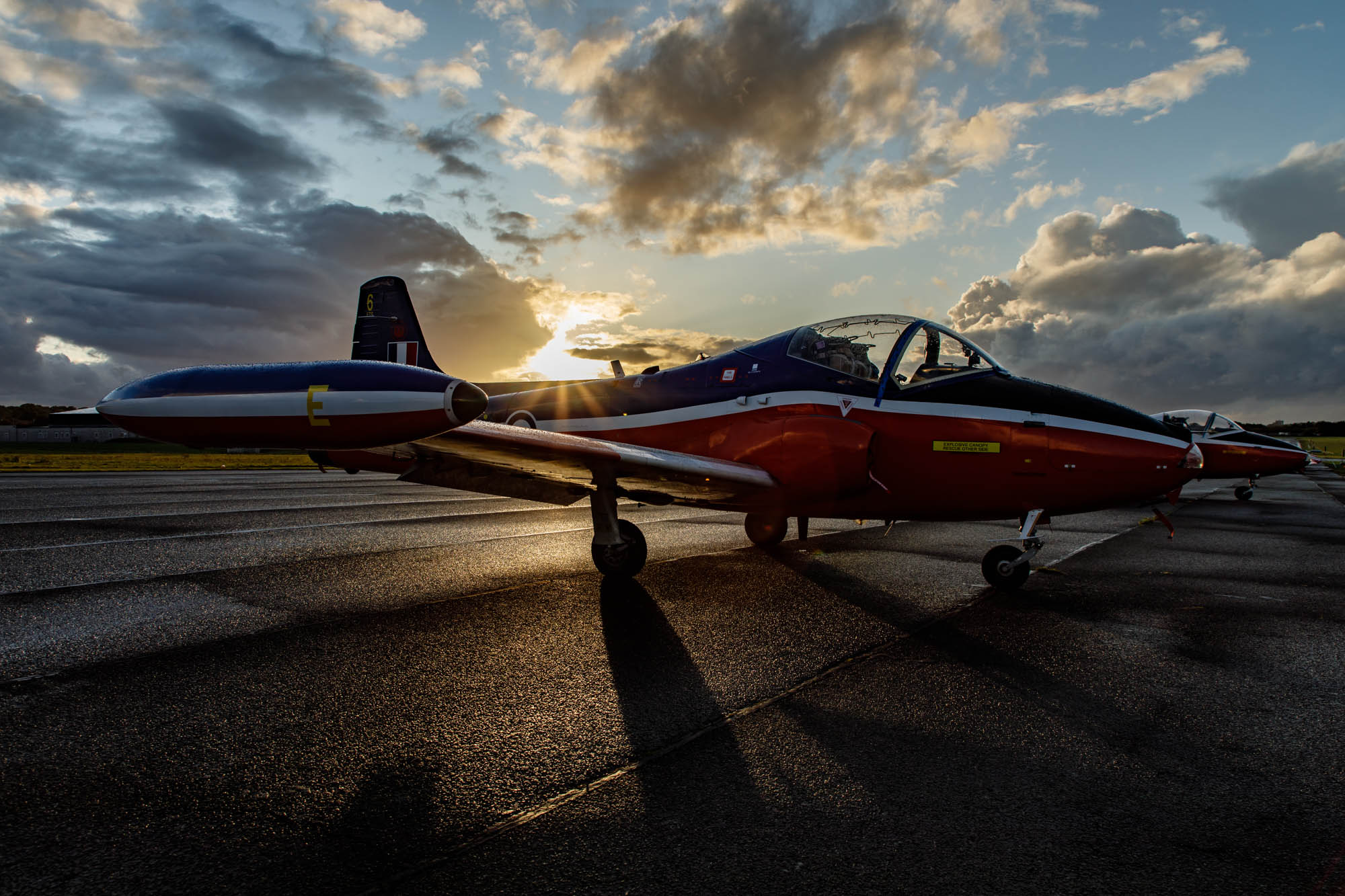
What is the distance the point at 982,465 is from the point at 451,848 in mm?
5767

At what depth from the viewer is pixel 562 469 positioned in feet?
21.1

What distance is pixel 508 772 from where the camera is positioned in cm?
275

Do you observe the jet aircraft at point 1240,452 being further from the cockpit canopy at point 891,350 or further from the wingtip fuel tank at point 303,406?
the wingtip fuel tank at point 303,406

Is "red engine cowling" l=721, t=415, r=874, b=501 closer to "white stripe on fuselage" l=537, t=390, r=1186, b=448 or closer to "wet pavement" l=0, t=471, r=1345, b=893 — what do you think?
"white stripe on fuselage" l=537, t=390, r=1186, b=448

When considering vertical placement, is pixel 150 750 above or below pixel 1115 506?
below

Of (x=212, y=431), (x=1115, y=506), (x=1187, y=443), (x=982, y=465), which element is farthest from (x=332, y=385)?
(x=1187, y=443)

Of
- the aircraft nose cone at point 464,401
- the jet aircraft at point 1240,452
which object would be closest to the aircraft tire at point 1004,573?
the aircraft nose cone at point 464,401

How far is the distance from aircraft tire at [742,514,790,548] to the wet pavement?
2009 millimetres

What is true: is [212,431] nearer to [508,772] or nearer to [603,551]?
[508,772]

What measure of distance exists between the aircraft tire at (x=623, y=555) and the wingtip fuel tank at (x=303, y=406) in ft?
9.93

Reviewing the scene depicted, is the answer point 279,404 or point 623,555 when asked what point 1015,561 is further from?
point 279,404

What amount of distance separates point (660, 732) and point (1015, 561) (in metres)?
4.76

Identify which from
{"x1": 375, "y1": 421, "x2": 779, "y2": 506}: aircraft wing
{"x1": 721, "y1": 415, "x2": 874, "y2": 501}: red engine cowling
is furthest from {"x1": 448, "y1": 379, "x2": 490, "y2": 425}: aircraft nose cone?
{"x1": 721, "y1": 415, "x2": 874, "y2": 501}: red engine cowling

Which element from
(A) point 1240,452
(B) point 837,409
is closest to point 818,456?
(B) point 837,409
